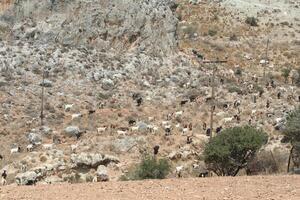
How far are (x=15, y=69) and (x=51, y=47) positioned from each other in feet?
14.1

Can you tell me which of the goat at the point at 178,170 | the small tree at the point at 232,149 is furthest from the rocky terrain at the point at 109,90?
the small tree at the point at 232,149

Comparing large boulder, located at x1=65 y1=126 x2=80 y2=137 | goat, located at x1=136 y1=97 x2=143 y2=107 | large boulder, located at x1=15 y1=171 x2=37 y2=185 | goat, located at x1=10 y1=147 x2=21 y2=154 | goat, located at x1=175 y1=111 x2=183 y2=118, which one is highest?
goat, located at x1=136 y1=97 x2=143 y2=107

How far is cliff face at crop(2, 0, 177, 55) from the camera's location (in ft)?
138

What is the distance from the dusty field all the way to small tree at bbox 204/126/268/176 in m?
7.36

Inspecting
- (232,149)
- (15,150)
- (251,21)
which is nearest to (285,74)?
(251,21)

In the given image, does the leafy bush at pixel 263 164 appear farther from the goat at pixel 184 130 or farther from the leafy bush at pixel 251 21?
the leafy bush at pixel 251 21

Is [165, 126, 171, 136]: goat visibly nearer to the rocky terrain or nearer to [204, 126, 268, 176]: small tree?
the rocky terrain

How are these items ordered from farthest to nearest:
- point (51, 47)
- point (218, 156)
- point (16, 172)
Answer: point (51, 47) < point (16, 172) < point (218, 156)

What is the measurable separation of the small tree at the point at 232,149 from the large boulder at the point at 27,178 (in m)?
7.49

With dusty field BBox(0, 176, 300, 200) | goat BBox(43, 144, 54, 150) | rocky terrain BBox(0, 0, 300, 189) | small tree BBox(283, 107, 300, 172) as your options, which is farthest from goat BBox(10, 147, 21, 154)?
dusty field BBox(0, 176, 300, 200)

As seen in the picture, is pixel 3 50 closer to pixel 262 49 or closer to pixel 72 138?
pixel 72 138

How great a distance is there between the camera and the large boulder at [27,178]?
2310cm

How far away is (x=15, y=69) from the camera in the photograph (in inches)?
1449

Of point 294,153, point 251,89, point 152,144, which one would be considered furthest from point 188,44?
point 294,153
